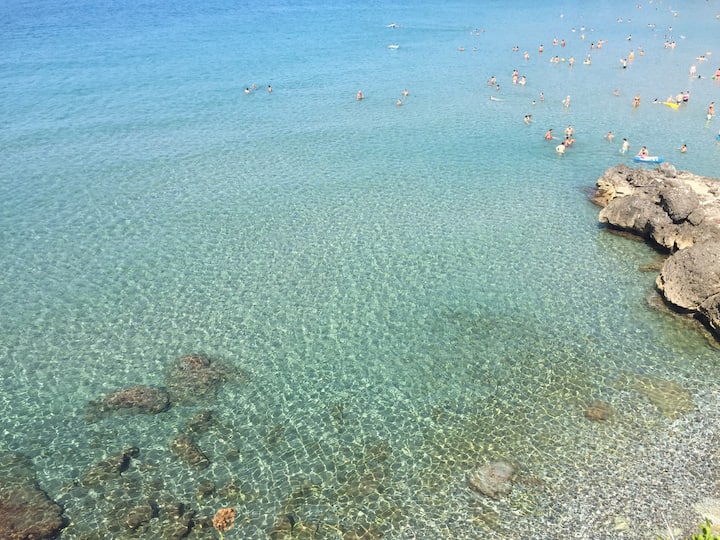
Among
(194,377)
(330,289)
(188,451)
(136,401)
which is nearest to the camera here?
(188,451)

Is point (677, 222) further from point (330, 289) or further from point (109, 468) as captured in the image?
point (109, 468)

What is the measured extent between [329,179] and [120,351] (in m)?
16.3

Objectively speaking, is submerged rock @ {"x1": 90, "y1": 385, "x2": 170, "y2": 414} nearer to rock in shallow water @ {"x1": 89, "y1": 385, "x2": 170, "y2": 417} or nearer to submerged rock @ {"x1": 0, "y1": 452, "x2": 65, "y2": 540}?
rock in shallow water @ {"x1": 89, "y1": 385, "x2": 170, "y2": 417}

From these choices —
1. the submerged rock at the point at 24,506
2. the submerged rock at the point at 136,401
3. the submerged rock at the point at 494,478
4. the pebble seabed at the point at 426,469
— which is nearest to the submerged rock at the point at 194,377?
the submerged rock at the point at 136,401

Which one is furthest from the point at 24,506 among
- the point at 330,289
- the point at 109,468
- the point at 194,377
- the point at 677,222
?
the point at 677,222

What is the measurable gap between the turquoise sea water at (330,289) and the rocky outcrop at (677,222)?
0.96 metres

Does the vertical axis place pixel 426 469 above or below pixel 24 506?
below

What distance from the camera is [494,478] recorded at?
538 inches

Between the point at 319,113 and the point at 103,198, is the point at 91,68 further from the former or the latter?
the point at 103,198

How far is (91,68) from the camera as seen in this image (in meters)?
52.5

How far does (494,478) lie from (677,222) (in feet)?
50.1

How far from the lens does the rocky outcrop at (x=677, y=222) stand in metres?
18.8

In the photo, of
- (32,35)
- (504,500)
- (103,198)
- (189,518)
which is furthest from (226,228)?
(32,35)

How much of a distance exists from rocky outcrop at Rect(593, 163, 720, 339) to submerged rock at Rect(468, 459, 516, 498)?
9.41 metres
